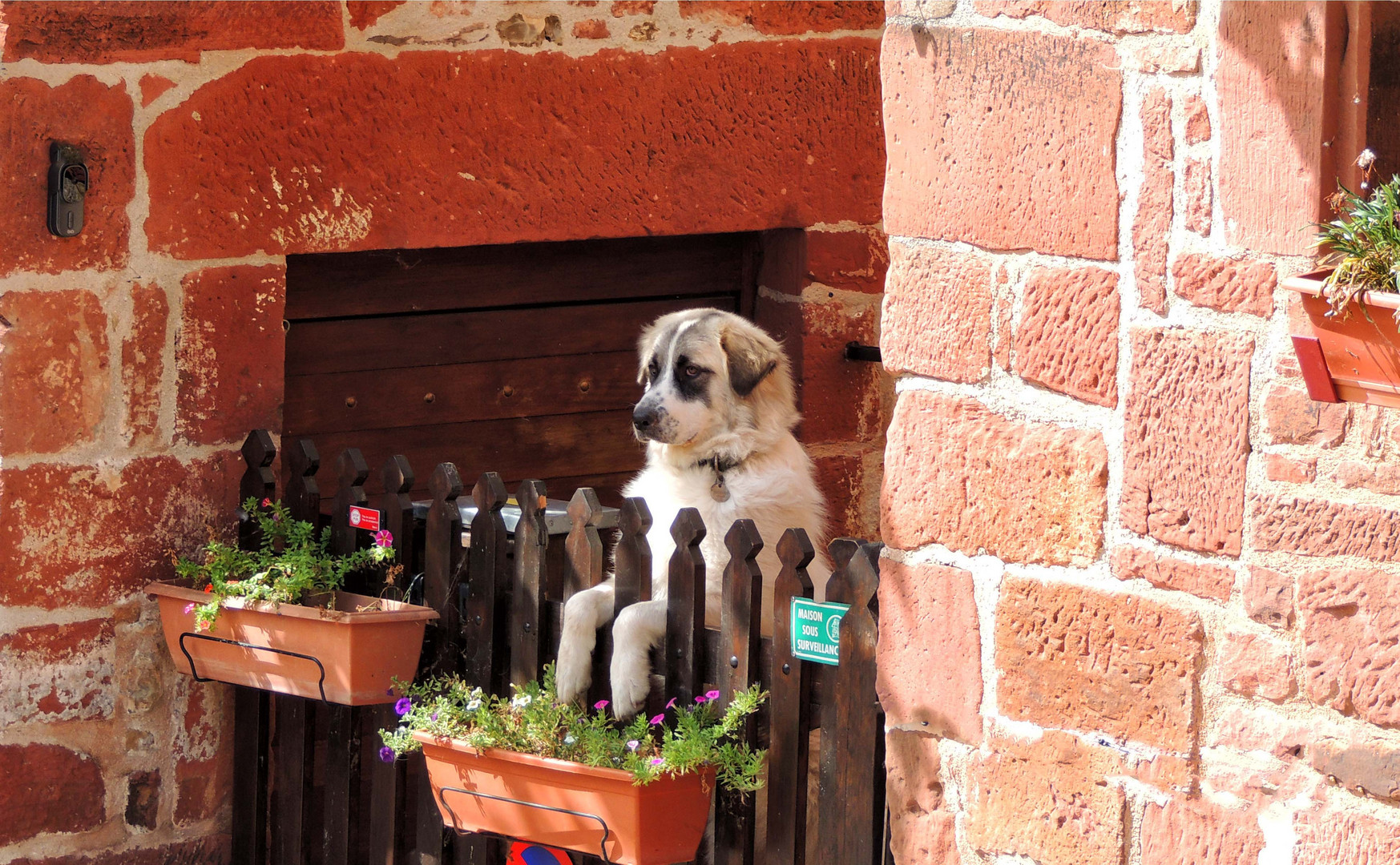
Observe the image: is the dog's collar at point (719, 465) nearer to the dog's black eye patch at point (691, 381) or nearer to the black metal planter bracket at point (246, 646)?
the dog's black eye patch at point (691, 381)

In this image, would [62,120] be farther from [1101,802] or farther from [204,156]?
[1101,802]

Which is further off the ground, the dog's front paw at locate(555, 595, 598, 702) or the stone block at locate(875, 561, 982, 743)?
the stone block at locate(875, 561, 982, 743)

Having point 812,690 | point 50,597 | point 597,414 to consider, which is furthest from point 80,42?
point 812,690

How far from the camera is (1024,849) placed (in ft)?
7.72

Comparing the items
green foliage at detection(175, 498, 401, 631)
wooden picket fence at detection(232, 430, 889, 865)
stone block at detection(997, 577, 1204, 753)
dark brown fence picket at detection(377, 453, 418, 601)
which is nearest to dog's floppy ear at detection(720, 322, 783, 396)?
wooden picket fence at detection(232, 430, 889, 865)

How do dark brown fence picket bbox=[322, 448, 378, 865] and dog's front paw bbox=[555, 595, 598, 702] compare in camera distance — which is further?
dark brown fence picket bbox=[322, 448, 378, 865]

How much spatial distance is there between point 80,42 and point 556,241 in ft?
4.79

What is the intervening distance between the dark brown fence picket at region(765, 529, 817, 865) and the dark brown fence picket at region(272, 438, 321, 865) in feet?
4.54

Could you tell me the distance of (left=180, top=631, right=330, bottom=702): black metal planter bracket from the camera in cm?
349

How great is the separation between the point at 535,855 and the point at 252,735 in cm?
95

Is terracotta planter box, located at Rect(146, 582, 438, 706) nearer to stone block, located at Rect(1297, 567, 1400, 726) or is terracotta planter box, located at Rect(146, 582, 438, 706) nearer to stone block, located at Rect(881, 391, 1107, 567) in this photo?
stone block, located at Rect(881, 391, 1107, 567)

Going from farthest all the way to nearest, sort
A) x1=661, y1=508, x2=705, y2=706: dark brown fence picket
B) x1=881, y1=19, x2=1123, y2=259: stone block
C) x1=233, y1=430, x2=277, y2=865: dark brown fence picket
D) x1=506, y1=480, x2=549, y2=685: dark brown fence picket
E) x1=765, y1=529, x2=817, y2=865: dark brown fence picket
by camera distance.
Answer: x1=233, y1=430, x2=277, y2=865: dark brown fence picket → x1=506, y1=480, x2=549, y2=685: dark brown fence picket → x1=661, y1=508, x2=705, y2=706: dark brown fence picket → x1=765, y1=529, x2=817, y2=865: dark brown fence picket → x1=881, y1=19, x2=1123, y2=259: stone block

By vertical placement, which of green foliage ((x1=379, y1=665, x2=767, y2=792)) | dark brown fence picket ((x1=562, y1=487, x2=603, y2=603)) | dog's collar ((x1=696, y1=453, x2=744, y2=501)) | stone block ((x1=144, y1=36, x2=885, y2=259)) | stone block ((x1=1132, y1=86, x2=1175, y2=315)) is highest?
stone block ((x1=144, y1=36, x2=885, y2=259))

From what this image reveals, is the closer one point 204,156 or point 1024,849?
point 1024,849
